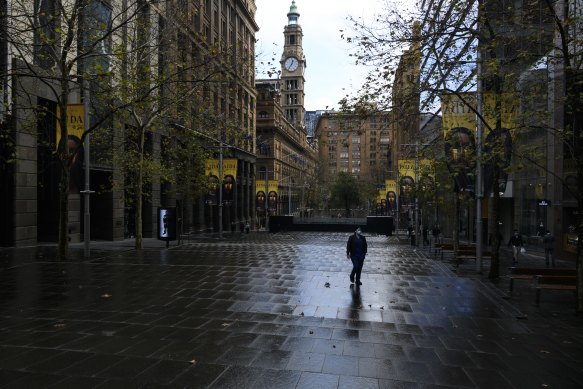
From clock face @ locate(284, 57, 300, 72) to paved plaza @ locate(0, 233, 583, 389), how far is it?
429 ft

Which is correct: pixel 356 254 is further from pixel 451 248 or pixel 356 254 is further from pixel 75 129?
pixel 75 129

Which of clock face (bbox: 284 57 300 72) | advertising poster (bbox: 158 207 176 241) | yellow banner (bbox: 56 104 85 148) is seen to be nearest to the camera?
yellow banner (bbox: 56 104 85 148)

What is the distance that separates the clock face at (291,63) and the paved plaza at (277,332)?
429 feet

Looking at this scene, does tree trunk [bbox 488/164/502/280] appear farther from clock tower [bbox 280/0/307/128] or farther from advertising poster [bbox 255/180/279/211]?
clock tower [bbox 280/0/307/128]

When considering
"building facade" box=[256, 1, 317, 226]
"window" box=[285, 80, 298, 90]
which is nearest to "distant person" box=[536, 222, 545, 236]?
"building facade" box=[256, 1, 317, 226]

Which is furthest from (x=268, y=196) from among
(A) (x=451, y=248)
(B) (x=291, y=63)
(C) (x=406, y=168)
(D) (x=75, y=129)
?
(B) (x=291, y=63)

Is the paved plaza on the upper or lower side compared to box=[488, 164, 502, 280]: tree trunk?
lower

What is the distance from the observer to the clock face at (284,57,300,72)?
453ft

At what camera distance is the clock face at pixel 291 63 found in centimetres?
13800

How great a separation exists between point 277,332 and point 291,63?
137 metres

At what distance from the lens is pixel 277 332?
25.9 feet

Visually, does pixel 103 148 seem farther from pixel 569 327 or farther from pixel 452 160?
Answer: pixel 569 327

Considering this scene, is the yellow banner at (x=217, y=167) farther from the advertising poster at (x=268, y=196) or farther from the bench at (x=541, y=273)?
the bench at (x=541, y=273)

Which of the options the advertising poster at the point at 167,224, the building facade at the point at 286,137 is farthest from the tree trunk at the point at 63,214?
the building facade at the point at 286,137
